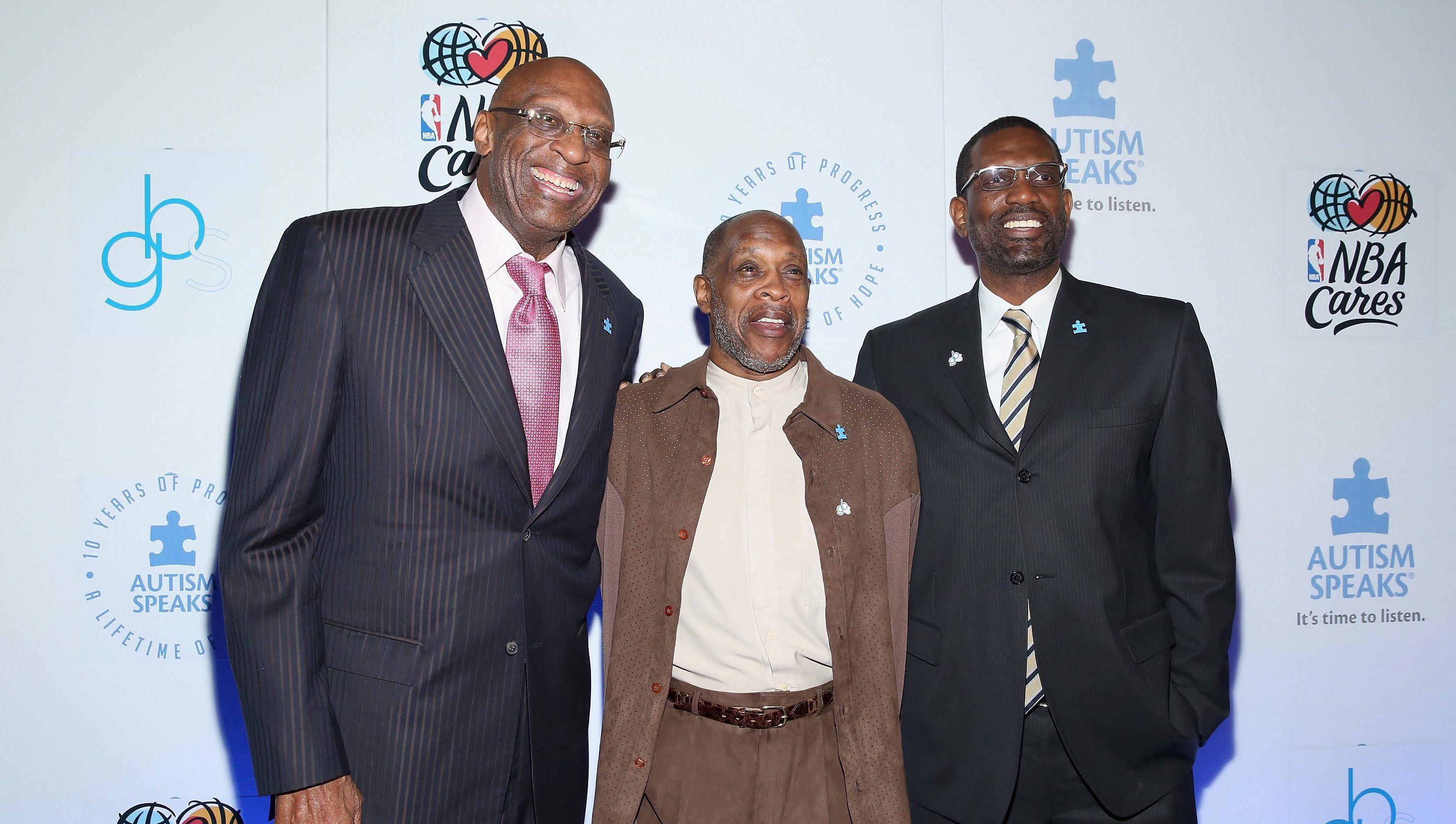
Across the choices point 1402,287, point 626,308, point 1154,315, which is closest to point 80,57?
point 626,308

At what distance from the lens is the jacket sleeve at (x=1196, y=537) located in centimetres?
219

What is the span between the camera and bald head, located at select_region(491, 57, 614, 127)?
2.02 meters

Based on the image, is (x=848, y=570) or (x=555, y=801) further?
(x=848, y=570)

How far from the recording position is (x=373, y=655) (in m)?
1.77

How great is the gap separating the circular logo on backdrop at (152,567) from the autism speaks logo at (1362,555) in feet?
14.5

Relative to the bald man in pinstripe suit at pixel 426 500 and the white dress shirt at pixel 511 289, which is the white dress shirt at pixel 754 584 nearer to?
the bald man in pinstripe suit at pixel 426 500

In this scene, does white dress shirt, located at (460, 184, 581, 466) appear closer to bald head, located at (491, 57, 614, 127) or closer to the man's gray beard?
bald head, located at (491, 57, 614, 127)

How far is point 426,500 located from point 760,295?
92cm

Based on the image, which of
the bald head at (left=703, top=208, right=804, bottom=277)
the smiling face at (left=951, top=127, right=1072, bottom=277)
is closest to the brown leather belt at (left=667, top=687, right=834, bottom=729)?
the bald head at (left=703, top=208, right=804, bottom=277)

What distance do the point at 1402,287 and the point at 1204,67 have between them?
4.30 feet

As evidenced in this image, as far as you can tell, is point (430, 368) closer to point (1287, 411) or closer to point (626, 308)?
point (626, 308)

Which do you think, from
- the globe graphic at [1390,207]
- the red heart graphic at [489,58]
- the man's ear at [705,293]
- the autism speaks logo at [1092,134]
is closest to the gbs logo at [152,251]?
the red heart graphic at [489,58]

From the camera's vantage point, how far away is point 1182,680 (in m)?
2.21

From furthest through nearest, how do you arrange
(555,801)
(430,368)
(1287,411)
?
(1287,411)
(555,801)
(430,368)
